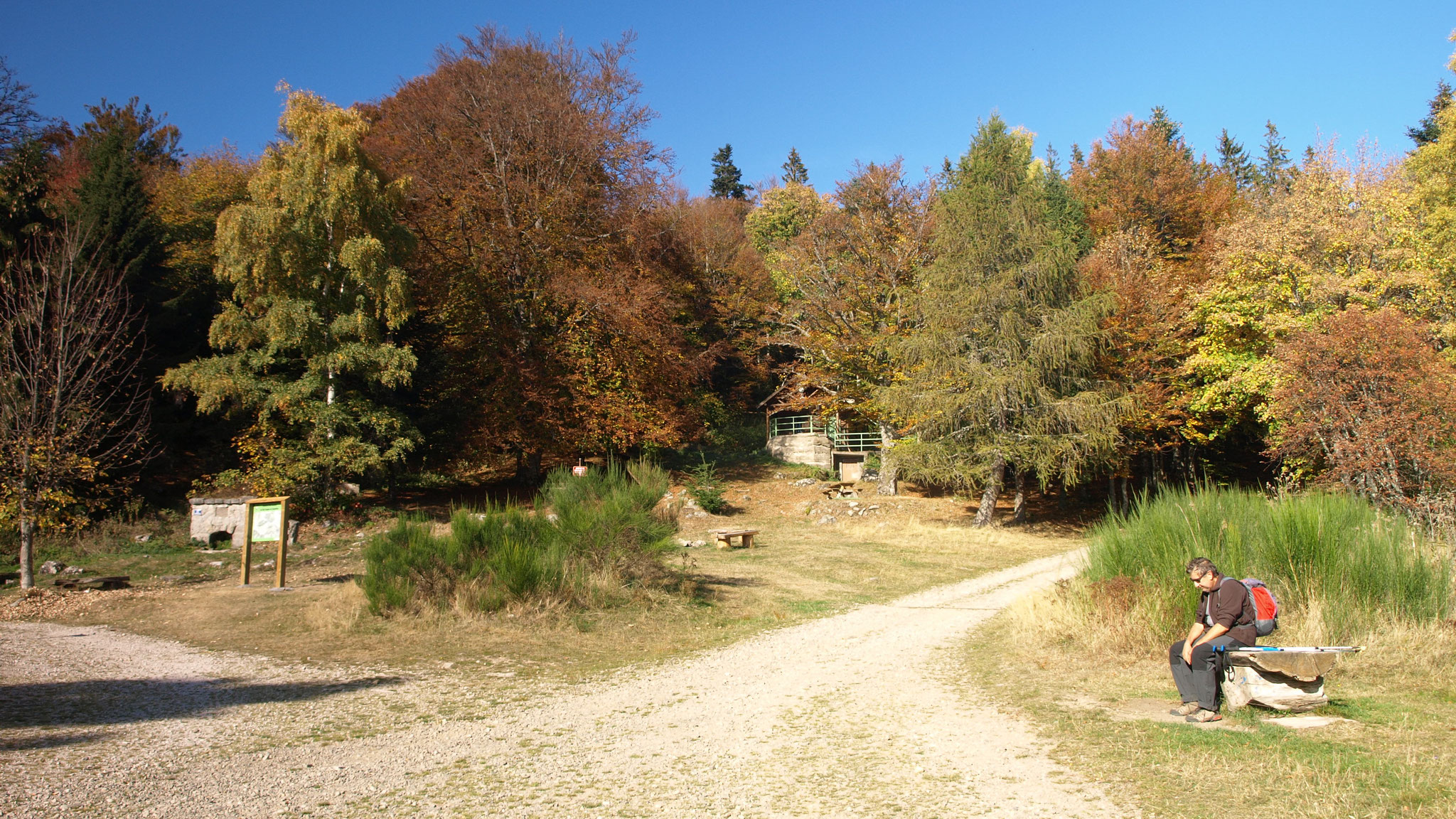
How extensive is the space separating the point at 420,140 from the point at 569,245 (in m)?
6.82

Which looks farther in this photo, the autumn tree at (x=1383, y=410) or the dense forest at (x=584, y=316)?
the dense forest at (x=584, y=316)

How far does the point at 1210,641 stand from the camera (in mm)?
6258

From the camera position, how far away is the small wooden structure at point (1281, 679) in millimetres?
6070

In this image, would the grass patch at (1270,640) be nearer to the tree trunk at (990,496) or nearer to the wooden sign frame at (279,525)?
the wooden sign frame at (279,525)

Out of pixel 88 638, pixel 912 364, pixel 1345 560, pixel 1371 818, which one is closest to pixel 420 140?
pixel 912 364

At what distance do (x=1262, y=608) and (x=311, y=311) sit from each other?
21.5 metres

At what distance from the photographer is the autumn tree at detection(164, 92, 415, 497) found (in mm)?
20844

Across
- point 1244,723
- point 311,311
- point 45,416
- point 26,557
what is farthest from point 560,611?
point 311,311

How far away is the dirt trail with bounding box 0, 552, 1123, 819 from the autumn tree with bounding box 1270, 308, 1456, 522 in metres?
7.64

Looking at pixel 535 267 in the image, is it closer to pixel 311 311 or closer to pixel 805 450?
pixel 311 311

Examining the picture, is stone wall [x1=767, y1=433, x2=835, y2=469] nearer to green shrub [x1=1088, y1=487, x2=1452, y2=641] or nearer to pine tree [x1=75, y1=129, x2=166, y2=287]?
pine tree [x1=75, y1=129, x2=166, y2=287]

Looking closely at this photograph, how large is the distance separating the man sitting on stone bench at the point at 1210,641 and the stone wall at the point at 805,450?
27.1 m

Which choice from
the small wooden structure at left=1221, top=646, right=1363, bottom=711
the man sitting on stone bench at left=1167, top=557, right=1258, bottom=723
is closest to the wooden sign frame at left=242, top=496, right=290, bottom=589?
the man sitting on stone bench at left=1167, top=557, right=1258, bottom=723

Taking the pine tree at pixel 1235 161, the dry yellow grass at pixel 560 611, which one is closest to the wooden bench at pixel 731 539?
the dry yellow grass at pixel 560 611
